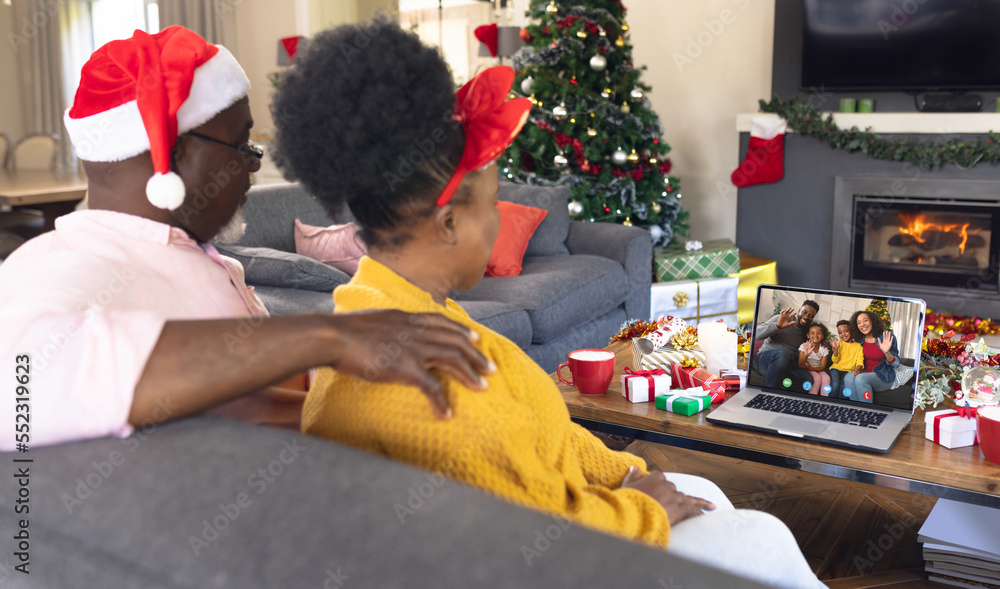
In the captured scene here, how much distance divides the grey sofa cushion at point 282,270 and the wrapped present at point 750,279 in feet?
6.96

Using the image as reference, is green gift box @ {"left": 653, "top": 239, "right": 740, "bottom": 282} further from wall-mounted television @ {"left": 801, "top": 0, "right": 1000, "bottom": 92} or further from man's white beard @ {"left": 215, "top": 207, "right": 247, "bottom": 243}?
man's white beard @ {"left": 215, "top": 207, "right": 247, "bottom": 243}

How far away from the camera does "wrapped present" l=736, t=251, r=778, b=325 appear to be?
3984 millimetres

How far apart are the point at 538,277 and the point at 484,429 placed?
2.28m

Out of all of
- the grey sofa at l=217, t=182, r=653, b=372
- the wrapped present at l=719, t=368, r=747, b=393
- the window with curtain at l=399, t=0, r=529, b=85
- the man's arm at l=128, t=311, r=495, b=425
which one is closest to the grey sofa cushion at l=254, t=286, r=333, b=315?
the grey sofa at l=217, t=182, r=653, b=372

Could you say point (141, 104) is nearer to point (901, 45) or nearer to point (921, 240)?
point (901, 45)

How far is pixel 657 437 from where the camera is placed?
1688 millimetres

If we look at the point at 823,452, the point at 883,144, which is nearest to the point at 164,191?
the point at 823,452

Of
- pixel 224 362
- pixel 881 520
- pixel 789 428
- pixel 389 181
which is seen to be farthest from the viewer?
pixel 881 520

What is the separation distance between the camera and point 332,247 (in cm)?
293

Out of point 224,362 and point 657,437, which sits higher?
point 224,362

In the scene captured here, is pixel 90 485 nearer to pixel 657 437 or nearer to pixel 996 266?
pixel 657 437

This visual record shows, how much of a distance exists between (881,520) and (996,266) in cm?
267

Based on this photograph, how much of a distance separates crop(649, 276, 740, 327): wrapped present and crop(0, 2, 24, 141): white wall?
633cm

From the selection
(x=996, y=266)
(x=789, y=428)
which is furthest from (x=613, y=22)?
(x=789, y=428)
